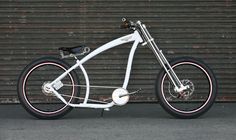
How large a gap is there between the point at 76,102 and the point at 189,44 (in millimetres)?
2120

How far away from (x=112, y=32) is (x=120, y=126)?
6.08 feet

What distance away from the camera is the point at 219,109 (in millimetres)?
6863

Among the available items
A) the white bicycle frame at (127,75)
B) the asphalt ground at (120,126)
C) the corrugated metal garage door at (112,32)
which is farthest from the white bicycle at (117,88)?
the corrugated metal garage door at (112,32)

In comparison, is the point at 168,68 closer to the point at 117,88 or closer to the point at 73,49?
the point at 117,88

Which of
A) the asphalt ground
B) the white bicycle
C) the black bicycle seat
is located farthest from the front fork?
the black bicycle seat

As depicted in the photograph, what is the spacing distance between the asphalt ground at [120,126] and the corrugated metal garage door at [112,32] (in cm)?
66

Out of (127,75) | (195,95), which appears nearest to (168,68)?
(127,75)

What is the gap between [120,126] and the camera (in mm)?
5734

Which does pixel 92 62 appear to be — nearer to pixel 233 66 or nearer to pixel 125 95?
pixel 125 95

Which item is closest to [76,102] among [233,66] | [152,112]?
Result: [152,112]

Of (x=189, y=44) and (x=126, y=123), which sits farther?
(x=189, y=44)

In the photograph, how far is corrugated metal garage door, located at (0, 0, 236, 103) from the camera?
7.10 m

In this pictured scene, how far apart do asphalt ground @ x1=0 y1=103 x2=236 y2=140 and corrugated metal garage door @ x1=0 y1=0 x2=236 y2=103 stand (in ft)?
2.16

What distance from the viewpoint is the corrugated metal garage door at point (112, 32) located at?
710 centimetres
